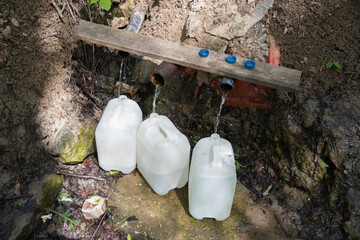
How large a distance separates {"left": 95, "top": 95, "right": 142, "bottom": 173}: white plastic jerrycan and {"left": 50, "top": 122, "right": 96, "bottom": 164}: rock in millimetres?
206

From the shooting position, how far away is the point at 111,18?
358 centimetres

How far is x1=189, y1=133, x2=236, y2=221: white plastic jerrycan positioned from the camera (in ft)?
7.97

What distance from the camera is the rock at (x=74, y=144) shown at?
286 cm

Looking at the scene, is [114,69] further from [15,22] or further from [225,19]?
[225,19]

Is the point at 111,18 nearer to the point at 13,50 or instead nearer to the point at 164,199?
the point at 13,50

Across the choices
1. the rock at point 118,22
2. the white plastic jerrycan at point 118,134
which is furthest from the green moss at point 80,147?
the rock at point 118,22

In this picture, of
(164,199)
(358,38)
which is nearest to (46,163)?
(164,199)

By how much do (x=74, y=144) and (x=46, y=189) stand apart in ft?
1.73

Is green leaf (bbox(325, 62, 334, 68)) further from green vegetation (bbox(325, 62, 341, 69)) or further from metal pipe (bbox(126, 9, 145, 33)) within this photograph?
metal pipe (bbox(126, 9, 145, 33))

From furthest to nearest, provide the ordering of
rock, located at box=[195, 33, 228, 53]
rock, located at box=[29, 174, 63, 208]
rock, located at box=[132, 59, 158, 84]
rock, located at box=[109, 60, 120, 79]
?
rock, located at box=[109, 60, 120, 79] → rock, located at box=[132, 59, 158, 84] → rock, located at box=[195, 33, 228, 53] → rock, located at box=[29, 174, 63, 208]

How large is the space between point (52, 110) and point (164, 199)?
4.82ft

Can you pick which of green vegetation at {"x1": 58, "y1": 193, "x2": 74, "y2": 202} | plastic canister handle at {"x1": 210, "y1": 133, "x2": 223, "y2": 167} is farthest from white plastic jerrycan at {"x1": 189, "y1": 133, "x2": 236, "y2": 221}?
green vegetation at {"x1": 58, "y1": 193, "x2": 74, "y2": 202}

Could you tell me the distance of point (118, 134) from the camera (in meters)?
2.73

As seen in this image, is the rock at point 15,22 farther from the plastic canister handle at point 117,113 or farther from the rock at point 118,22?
the plastic canister handle at point 117,113
